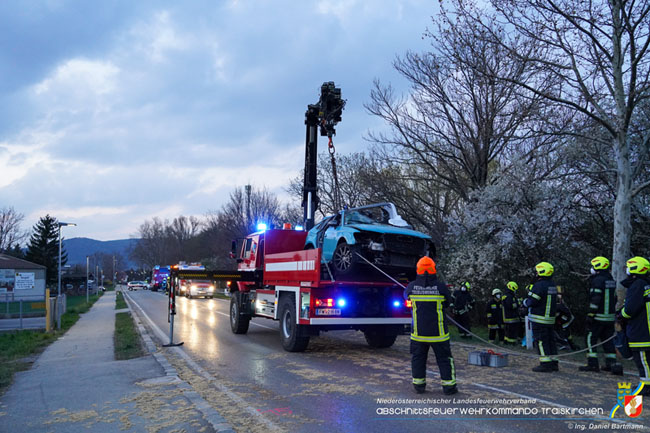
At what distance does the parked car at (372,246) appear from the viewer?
9.98 meters

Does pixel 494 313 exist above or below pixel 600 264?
below

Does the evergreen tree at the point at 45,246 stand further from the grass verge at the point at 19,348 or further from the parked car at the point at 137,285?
the grass verge at the point at 19,348

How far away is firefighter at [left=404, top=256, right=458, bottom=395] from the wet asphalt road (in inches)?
10.0

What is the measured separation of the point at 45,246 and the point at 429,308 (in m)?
75.6

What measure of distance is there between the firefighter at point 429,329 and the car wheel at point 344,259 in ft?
9.93

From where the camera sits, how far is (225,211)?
47.2 m

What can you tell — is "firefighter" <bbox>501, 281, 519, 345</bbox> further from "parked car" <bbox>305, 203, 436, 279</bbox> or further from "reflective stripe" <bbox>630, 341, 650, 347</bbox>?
"reflective stripe" <bbox>630, 341, 650, 347</bbox>

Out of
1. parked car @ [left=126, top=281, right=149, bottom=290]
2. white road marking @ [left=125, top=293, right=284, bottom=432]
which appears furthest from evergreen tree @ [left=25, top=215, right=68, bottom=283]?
white road marking @ [left=125, top=293, right=284, bottom=432]

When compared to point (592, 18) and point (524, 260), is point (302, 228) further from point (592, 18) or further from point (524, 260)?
point (592, 18)

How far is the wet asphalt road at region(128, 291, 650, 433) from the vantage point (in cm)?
548

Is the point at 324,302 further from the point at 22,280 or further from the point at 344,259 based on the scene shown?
the point at 22,280

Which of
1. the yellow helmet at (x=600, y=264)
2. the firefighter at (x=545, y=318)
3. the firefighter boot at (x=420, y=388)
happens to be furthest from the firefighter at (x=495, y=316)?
the firefighter boot at (x=420, y=388)

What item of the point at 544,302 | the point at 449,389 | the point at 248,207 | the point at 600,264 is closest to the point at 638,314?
the point at 600,264

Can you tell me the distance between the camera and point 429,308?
6.77 meters
